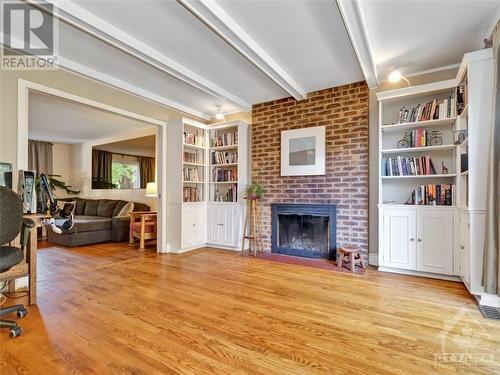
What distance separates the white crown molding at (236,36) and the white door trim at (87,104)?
2.04 metres

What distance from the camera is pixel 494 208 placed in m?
2.18

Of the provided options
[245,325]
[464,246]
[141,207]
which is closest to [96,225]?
[141,207]

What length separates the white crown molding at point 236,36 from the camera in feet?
6.69

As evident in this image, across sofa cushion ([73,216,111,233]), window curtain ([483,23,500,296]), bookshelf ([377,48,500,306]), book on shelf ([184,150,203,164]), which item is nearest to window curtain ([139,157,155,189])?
sofa cushion ([73,216,111,233])

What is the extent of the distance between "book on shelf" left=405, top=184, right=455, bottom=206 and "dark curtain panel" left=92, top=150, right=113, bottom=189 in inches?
287

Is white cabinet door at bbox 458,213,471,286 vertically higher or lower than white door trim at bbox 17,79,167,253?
lower

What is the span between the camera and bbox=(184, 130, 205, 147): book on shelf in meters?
4.58

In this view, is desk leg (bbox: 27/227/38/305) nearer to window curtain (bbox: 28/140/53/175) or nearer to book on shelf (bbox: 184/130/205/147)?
book on shelf (bbox: 184/130/205/147)

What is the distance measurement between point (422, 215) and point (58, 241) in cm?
643

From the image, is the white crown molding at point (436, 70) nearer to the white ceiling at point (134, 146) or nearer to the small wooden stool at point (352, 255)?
the small wooden stool at point (352, 255)

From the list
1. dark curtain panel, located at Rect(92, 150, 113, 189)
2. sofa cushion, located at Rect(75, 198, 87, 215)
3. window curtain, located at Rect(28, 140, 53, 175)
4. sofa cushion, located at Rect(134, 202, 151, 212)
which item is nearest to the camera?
sofa cushion, located at Rect(134, 202, 151, 212)

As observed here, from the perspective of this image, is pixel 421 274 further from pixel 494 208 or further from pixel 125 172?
pixel 125 172

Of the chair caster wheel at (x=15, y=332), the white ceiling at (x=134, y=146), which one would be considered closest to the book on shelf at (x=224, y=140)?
the white ceiling at (x=134, y=146)

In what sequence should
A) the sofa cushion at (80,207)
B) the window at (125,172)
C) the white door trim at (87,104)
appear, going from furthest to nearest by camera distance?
the window at (125,172) < the sofa cushion at (80,207) < the white door trim at (87,104)
